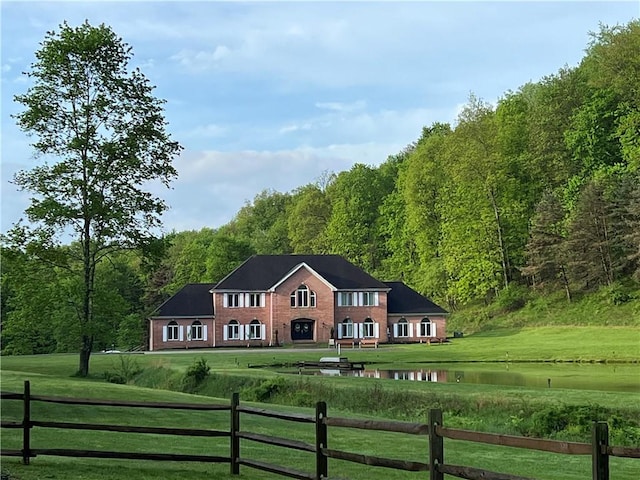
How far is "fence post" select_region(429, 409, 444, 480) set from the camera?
346 inches

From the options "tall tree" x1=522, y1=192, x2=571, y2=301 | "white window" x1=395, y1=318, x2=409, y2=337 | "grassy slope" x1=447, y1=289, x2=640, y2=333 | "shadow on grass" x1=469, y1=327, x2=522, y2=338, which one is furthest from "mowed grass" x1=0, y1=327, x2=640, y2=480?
"tall tree" x1=522, y1=192, x2=571, y2=301

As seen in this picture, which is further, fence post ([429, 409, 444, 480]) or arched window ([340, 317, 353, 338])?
arched window ([340, 317, 353, 338])

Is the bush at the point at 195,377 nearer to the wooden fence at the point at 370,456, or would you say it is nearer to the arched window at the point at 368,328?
the wooden fence at the point at 370,456

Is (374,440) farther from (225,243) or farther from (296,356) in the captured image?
(225,243)

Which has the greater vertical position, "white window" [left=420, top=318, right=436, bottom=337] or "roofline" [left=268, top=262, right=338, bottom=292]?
"roofline" [left=268, top=262, right=338, bottom=292]

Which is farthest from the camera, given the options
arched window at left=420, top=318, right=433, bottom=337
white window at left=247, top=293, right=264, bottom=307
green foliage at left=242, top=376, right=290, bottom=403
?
white window at left=247, top=293, right=264, bottom=307

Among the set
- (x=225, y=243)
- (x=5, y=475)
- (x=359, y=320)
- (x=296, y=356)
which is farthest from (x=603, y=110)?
(x=5, y=475)

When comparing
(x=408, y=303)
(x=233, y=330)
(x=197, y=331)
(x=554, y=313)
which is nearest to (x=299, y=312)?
(x=233, y=330)

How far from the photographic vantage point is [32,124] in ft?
113

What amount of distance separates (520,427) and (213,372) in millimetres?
18053

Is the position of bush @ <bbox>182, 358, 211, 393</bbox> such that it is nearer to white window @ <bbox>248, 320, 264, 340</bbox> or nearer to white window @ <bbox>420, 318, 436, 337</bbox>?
white window @ <bbox>248, 320, 264, 340</bbox>

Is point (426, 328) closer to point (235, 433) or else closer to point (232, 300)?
point (232, 300)

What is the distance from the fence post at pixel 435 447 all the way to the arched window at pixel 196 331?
205 ft

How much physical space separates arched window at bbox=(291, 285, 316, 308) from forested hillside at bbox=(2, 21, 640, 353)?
527 inches
